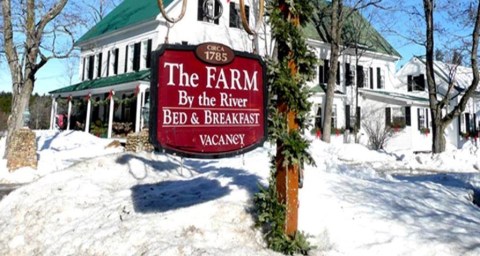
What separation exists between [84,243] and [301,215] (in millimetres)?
2690

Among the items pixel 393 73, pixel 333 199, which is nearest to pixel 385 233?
pixel 333 199

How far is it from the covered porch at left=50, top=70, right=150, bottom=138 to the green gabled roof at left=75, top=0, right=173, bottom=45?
3.34 meters

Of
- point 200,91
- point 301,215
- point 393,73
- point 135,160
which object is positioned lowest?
point 301,215

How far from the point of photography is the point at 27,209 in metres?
6.18

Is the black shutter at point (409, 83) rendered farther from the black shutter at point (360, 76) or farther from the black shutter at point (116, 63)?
the black shutter at point (116, 63)

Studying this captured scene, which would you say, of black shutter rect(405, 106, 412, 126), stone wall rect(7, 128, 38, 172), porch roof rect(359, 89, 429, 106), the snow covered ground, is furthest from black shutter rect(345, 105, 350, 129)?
stone wall rect(7, 128, 38, 172)

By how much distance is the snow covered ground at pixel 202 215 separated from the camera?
4355 mm

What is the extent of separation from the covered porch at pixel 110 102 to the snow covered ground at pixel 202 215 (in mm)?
13202

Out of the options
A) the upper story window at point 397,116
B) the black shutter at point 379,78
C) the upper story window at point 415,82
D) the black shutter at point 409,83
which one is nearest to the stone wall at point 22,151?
the upper story window at point 397,116

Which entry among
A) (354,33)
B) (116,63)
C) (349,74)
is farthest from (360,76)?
(116,63)

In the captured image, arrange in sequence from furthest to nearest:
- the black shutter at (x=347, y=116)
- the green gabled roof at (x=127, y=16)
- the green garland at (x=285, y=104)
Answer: the black shutter at (x=347, y=116) → the green gabled roof at (x=127, y=16) → the green garland at (x=285, y=104)

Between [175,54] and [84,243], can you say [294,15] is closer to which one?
[175,54]

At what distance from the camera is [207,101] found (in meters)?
3.92

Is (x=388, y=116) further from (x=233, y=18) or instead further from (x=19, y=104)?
(x=19, y=104)
